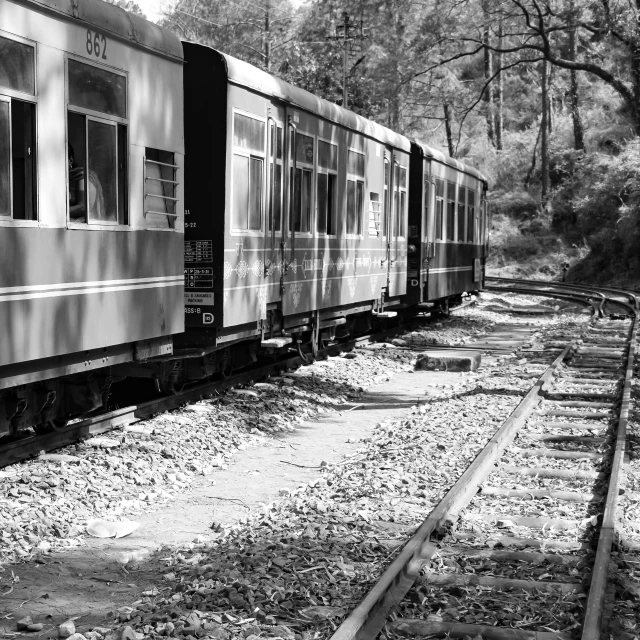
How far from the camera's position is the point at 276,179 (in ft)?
37.2

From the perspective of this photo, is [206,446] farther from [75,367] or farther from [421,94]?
[421,94]

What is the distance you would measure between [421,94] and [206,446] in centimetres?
Answer: 2212

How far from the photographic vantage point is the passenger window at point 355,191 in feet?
47.3

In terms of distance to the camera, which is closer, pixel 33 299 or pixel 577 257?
pixel 33 299

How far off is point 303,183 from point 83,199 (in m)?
5.33

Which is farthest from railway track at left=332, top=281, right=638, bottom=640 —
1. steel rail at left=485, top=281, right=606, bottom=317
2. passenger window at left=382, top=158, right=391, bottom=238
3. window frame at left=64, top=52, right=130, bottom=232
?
steel rail at left=485, top=281, right=606, bottom=317

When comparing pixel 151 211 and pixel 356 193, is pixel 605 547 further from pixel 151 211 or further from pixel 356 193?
pixel 356 193

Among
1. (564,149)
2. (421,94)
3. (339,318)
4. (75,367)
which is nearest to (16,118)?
(75,367)

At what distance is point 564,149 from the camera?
57969 millimetres

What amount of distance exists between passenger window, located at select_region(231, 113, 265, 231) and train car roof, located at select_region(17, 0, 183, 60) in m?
1.37

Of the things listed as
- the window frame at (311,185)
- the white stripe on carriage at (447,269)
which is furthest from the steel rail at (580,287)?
the window frame at (311,185)

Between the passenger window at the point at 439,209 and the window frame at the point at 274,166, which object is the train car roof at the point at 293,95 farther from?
the passenger window at the point at 439,209

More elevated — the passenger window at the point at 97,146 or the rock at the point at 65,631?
the passenger window at the point at 97,146

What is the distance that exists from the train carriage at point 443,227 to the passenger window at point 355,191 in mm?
3937
